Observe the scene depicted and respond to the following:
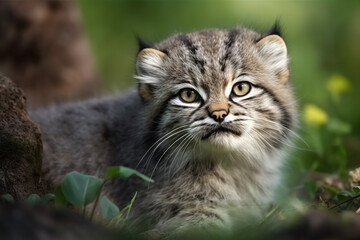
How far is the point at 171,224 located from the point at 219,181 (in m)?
0.74

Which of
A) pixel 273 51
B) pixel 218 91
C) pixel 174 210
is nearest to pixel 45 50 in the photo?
pixel 273 51

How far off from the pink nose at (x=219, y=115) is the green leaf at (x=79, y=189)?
6.03 ft

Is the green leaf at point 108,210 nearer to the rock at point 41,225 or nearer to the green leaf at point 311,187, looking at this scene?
the rock at point 41,225

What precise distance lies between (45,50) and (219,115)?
7221 millimetres

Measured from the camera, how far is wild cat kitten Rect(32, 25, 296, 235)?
25.1ft

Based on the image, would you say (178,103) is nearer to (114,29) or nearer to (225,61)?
(225,61)

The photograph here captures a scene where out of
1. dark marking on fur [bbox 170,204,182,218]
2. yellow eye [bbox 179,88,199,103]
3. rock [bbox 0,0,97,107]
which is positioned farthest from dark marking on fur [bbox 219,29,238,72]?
rock [bbox 0,0,97,107]

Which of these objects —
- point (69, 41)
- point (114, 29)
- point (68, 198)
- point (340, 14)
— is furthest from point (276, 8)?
point (68, 198)

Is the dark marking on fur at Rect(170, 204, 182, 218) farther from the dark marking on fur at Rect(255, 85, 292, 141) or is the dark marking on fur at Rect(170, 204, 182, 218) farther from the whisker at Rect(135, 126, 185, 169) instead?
the dark marking on fur at Rect(255, 85, 292, 141)

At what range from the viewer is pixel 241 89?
783 centimetres

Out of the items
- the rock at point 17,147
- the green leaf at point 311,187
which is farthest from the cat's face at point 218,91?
the rock at point 17,147

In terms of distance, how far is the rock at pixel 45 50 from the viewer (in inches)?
530

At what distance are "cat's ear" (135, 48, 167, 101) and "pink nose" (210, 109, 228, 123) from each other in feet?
3.42

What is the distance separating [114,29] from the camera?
62.5 ft
